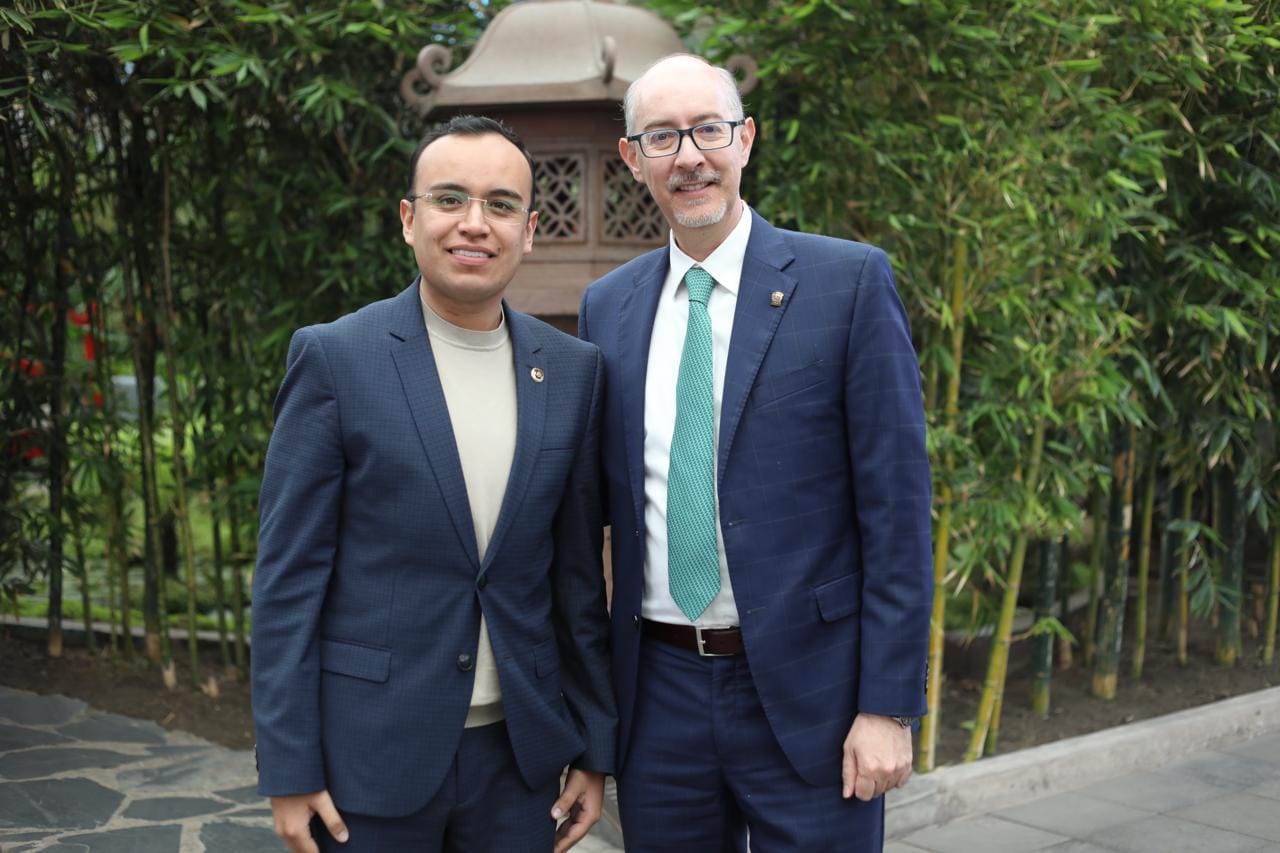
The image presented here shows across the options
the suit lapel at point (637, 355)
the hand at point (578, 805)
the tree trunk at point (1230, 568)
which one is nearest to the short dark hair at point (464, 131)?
the suit lapel at point (637, 355)

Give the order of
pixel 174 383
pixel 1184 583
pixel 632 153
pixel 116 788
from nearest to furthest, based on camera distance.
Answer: pixel 632 153 < pixel 116 788 < pixel 174 383 < pixel 1184 583

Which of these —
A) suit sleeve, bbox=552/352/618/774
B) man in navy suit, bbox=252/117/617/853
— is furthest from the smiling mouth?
suit sleeve, bbox=552/352/618/774

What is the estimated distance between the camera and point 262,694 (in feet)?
5.61

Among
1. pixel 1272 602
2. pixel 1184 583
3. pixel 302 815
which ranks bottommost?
pixel 1272 602

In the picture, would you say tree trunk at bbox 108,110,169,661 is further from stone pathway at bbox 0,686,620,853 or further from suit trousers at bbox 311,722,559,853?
suit trousers at bbox 311,722,559,853

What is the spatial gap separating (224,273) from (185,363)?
1.16 ft

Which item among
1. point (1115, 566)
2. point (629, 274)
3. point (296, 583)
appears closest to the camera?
point (296, 583)

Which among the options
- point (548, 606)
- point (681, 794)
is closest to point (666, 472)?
point (548, 606)

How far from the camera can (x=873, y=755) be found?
188 cm

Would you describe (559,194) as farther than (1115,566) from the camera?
No

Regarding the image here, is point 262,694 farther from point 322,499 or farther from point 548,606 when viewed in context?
point 548,606

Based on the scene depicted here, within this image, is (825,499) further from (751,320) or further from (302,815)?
(302,815)

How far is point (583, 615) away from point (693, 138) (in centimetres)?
75

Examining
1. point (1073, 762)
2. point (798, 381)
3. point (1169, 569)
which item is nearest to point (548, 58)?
point (798, 381)
